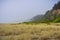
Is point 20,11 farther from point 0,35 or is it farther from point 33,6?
point 0,35

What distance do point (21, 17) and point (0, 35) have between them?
1.11m

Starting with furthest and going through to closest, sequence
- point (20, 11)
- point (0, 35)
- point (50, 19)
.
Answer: point (50, 19) < point (20, 11) < point (0, 35)

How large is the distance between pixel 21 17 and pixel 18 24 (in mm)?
275

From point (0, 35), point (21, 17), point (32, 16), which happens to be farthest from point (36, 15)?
point (0, 35)

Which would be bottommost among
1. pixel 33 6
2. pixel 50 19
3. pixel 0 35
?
pixel 0 35

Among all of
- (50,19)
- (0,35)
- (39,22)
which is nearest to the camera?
(0,35)

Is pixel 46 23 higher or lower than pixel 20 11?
lower

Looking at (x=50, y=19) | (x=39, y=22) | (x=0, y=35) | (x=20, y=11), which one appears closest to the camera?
(x=0, y=35)

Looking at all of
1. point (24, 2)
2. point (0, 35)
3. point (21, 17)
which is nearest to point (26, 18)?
point (21, 17)

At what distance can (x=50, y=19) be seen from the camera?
536 cm

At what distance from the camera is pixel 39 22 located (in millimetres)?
4930

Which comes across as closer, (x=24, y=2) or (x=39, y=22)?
(x=24, y=2)

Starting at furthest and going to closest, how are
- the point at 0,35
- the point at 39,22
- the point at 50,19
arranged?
the point at 50,19 → the point at 39,22 → the point at 0,35

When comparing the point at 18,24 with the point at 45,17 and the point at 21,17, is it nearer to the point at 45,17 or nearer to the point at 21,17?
the point at 21,17
